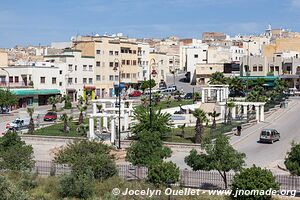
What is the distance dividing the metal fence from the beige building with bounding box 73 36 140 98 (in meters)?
51.6

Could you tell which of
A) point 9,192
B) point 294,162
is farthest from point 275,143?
point 9,192

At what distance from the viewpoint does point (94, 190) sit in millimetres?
22031

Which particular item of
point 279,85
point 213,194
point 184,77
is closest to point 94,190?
point 213,194

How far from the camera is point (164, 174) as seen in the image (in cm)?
2145

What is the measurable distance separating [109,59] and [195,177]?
58942 millimetres

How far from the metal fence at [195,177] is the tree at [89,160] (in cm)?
62

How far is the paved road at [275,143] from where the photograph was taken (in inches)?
1249

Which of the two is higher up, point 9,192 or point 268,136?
point 9,192

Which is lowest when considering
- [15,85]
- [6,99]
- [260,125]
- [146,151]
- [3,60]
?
[260,125]

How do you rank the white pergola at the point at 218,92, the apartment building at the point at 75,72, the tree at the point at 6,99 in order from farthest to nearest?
1. the apartment building at the point at 75,72
2. the tree at the point at 6,99
3. the white pergola at the point at 218,92

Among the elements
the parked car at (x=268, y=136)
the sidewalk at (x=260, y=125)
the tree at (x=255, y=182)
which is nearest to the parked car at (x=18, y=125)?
the sidewalk at (x=260, y=125)

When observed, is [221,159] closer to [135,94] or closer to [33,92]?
[33,92]

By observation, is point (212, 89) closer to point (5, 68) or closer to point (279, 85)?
point (279, 85)

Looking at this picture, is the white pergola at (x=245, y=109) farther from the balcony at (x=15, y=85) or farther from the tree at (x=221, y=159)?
the balcony at (x=15, y=85)
